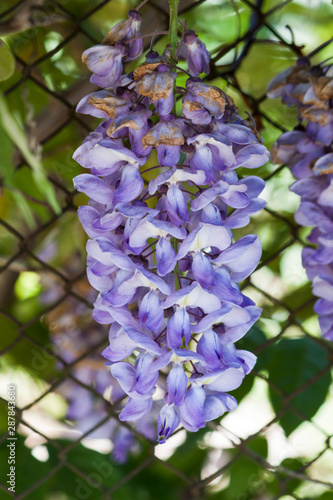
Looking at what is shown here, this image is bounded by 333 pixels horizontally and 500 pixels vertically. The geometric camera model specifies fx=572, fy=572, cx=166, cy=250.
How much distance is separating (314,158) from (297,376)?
0.48m

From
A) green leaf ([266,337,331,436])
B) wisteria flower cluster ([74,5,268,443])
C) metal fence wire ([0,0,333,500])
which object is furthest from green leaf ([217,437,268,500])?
wisteria flower cluster ([74,5,268,443])

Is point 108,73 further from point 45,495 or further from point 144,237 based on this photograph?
point 45,495

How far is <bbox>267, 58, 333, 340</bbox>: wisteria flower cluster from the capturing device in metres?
0.75

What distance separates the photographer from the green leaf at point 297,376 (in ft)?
3.53

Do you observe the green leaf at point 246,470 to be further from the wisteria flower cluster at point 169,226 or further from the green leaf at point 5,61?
the green leaf at point 5,61

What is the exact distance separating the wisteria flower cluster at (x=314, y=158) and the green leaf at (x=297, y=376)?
0.29 metres

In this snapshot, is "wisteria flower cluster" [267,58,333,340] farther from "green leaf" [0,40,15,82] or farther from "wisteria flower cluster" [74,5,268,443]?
"green leaf" [0,40,15,82]

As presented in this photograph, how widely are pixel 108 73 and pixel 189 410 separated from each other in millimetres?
367

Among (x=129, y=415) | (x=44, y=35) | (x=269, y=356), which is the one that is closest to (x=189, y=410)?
A: (x=129, y=415)

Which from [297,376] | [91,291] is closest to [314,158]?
[297,376]

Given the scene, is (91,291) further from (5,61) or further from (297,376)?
(5,61)

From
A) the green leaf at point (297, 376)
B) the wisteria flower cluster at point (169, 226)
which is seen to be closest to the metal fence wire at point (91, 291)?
the green leaf at point (297, 376)

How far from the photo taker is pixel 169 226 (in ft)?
1.82

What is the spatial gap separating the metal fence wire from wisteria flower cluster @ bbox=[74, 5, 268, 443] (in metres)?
0.27
